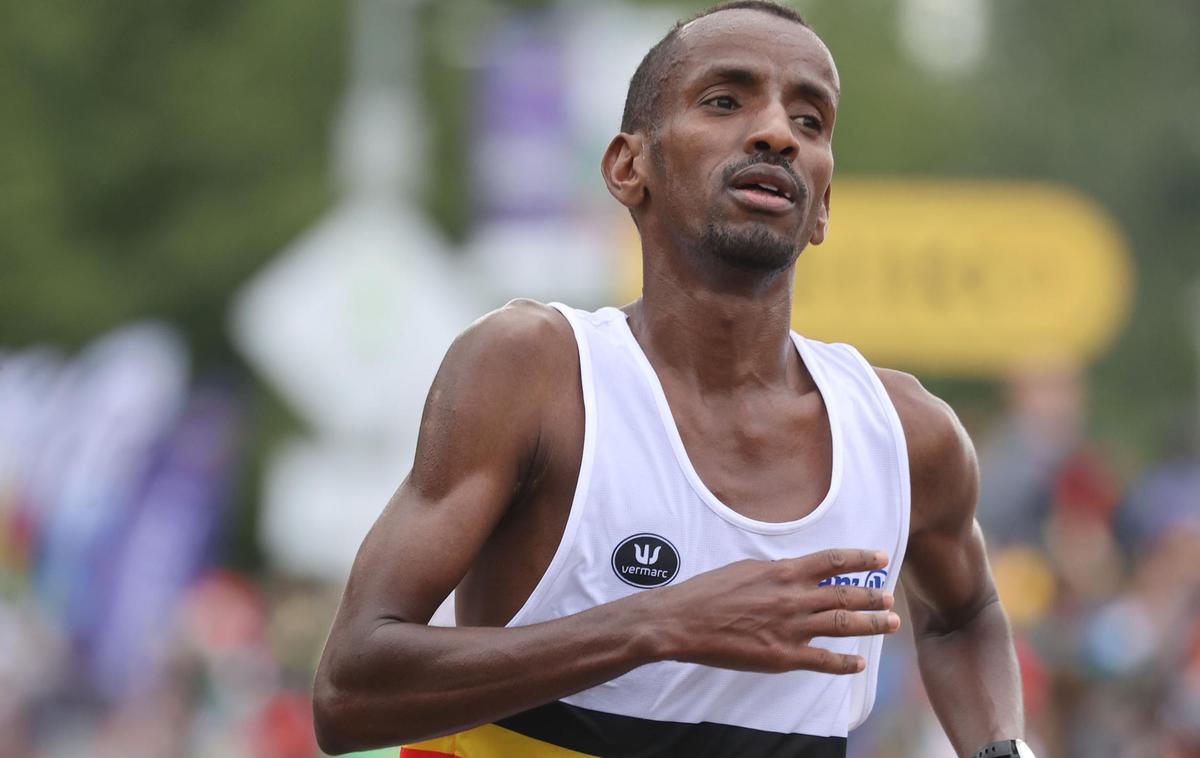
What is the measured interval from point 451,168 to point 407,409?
1857 centimetres

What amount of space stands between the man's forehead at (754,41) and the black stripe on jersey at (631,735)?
1371 mm

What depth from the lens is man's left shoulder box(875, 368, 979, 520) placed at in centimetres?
418

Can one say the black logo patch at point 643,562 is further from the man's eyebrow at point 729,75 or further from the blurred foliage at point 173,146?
the blurred foliage at point 173,146

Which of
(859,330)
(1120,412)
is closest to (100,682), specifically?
(859,330)

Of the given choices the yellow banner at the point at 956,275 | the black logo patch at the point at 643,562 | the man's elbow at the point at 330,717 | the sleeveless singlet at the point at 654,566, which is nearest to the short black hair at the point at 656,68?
the sleeveless singlet at the point at 654,566

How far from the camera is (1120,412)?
44.0 meters

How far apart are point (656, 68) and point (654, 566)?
114cm

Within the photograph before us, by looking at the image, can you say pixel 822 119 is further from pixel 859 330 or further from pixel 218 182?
pixel 218 182

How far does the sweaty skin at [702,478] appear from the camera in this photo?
11.3 ft

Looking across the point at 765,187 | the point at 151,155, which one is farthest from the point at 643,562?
the point at 151,155

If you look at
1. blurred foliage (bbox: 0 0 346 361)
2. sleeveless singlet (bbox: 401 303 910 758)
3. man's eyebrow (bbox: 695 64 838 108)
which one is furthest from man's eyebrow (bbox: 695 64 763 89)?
blurred foliage (bbox: 0 0 346 361)

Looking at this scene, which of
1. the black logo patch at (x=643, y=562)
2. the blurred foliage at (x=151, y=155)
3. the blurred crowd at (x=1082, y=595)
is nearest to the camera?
the black logo patch at (x=643, y=562)

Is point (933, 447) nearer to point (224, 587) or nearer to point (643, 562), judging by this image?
point (643, 562)

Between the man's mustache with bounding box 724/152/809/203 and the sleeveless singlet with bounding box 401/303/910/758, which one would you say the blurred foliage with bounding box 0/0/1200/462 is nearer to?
the man's mustache with bounding box 724/152/809/203
